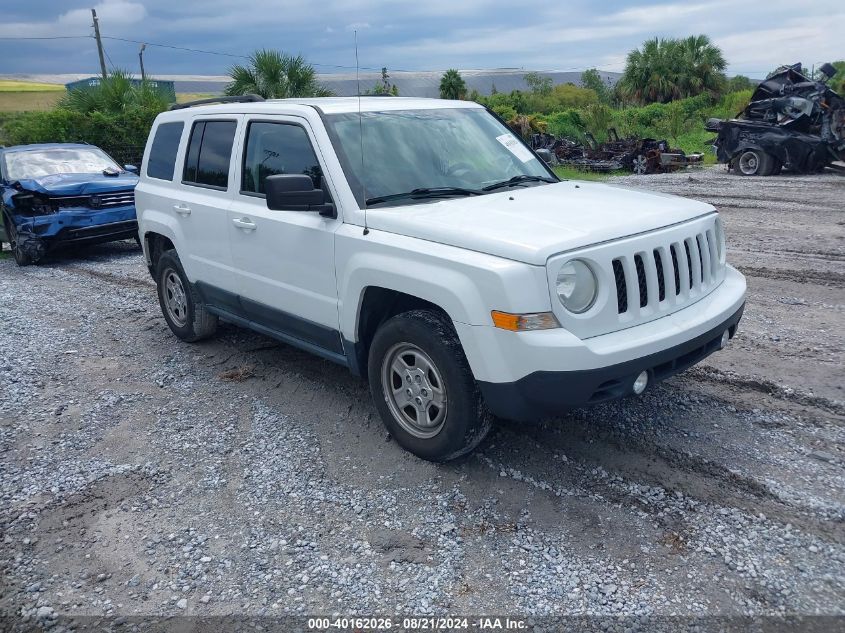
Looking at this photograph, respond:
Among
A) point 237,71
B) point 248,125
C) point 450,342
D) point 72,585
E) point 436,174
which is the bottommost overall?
point 72,585

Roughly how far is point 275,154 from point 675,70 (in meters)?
48.5

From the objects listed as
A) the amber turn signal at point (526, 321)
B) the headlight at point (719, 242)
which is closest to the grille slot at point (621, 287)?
the amber turn signal at point (526, 321)

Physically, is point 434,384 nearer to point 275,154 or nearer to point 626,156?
point 275,154

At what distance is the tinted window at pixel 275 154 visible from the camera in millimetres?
4567

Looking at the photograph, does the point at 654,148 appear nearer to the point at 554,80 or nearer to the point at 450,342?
the point at 450,342

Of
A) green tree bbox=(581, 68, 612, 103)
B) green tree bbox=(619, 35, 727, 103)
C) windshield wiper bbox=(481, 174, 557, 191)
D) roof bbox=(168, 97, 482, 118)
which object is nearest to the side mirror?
roof bbox=(168, 97, 482, 118)

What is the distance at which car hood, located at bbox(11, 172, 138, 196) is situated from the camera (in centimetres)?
1100

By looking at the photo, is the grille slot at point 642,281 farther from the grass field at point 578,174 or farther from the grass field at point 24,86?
the grass field at point 24,86

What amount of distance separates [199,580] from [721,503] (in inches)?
101

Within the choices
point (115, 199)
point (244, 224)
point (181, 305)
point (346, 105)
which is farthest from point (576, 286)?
point (115, 199)

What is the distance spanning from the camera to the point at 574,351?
3338 mm

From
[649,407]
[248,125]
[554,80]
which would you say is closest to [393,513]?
[649,407]

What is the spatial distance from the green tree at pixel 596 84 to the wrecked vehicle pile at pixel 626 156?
1306 inches

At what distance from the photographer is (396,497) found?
3.84 meters
